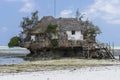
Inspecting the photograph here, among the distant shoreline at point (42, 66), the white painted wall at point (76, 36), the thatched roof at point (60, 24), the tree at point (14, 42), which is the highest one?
the thatched roof at point (60, 24)

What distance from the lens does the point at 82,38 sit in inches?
3201

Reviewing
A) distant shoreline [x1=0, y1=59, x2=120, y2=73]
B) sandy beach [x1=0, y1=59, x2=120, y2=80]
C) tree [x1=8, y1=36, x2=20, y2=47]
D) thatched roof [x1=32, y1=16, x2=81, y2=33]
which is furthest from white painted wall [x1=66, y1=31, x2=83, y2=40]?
sandy beach [x1=0, y1=59, x2=120, y2=80]

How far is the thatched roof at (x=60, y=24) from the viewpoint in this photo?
80625mm

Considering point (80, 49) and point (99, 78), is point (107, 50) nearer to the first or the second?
point (80, 49)

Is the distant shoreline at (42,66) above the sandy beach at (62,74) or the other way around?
above

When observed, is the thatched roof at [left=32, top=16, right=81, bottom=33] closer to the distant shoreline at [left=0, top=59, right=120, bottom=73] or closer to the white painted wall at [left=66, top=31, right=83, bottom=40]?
the white painted wall at [left=66, top=31, right=83, bottom=40]

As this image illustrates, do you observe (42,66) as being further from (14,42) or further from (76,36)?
(14,42)

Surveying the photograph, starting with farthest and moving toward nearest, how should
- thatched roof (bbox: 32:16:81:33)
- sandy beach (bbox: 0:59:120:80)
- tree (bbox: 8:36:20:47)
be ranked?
tree (bbox: 8:36:20:47), thatched roof (bbox: 32:16:81:33), sandy beach (bbox: 0:59:120:80)

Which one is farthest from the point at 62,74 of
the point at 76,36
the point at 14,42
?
the point at 14,42

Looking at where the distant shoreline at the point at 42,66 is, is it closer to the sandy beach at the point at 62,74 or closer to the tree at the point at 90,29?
the sandy beach at the point at 62,74

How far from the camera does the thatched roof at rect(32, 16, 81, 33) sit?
80.6 meters

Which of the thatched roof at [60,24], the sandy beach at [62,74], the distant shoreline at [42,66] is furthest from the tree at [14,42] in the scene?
→ the sandy beach at [62,74]

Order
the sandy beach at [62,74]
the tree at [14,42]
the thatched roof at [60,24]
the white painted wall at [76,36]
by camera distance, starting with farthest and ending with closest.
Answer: the tree at [14,42]
the thatched roof at [60,24]
the white painted wall at [76,36]
the sandy beach at [62,74]

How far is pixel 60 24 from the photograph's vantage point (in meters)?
81.5
